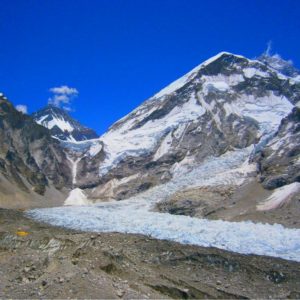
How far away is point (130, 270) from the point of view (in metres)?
19.5

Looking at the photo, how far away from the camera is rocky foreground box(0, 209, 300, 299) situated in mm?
16500

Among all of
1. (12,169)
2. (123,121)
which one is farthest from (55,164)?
(123,121)

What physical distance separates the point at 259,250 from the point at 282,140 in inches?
1769

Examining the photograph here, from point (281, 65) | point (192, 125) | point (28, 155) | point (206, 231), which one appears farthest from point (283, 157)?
point (281, 65)

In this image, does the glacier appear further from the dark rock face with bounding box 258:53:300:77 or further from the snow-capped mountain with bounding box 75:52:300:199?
the dark rock face with bounding box 258:53:300:77

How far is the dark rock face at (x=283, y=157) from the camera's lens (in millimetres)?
55531

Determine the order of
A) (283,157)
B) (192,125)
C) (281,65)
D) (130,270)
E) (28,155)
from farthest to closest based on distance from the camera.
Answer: (281,65) → (192,125) → (28,155) → (283,157) → (130,270)

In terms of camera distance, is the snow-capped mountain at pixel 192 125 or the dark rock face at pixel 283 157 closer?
the dark rock face at pixel 283 157

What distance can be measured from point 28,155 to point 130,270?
76089 mm

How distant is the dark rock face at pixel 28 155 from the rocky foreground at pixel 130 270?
55.7 m

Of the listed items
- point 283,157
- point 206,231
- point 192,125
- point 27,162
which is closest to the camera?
point 206,231

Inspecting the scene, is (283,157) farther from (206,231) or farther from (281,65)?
(281,65)

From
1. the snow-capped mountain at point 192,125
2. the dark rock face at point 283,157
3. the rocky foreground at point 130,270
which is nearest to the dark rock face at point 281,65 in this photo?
the snow-capped mountain at point 192,125

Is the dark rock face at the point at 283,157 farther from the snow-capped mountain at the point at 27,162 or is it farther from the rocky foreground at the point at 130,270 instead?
the snow-capped mountain at the point at 27,162
